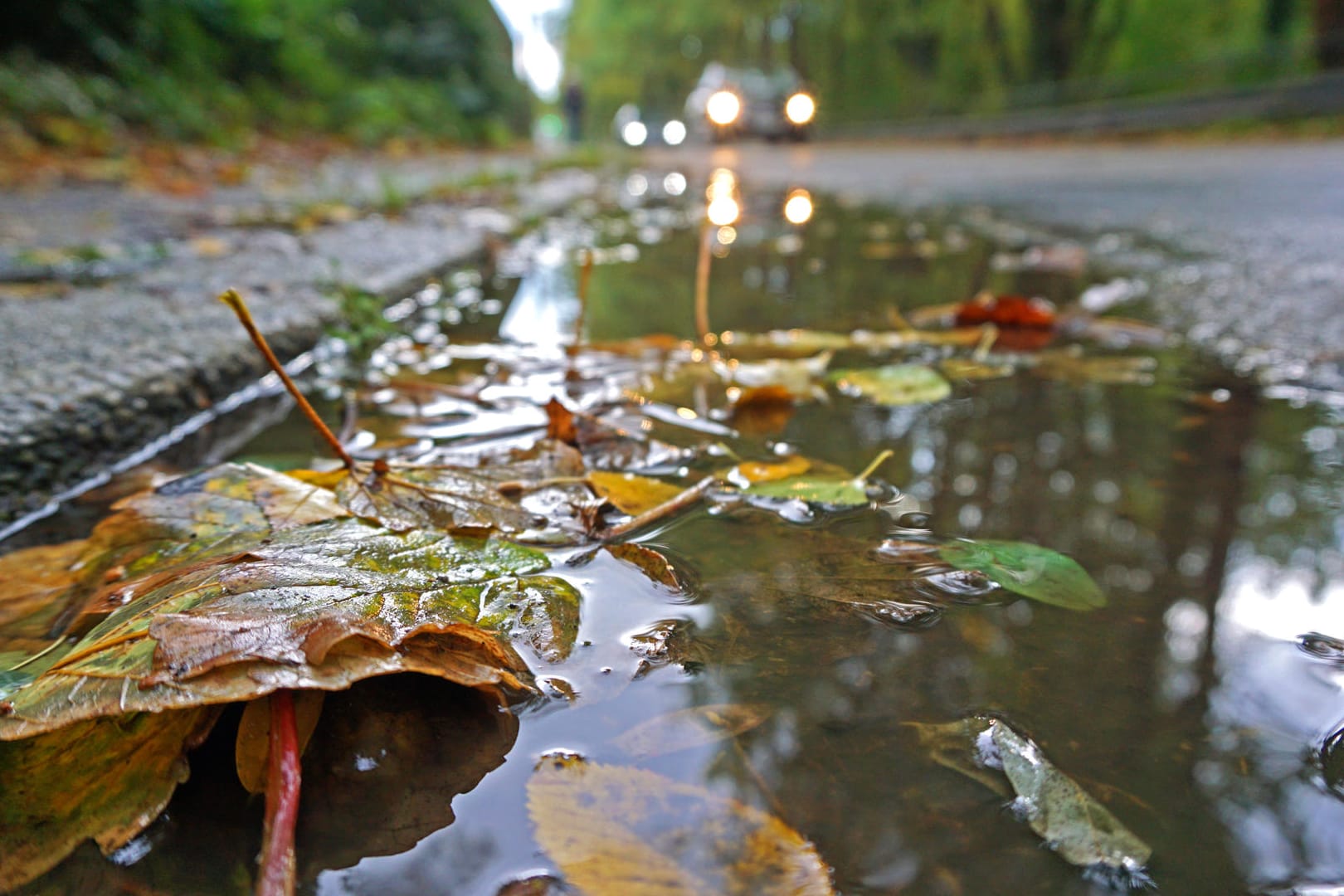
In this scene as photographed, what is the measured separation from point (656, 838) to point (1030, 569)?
482 mm

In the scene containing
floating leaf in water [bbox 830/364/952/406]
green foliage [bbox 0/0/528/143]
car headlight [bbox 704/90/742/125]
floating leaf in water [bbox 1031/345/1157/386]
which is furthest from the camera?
car headlight [bbox 704/90/742/125]

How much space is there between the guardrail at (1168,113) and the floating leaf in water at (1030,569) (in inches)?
414

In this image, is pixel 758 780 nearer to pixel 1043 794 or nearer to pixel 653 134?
pixel 1043 794

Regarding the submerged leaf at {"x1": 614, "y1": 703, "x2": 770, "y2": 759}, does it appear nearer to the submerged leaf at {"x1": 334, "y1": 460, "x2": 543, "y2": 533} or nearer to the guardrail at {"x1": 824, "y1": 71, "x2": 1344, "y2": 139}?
the submerged leaf at {"x1": 334, "y1": 460, "x2": 543, "y2": 533}

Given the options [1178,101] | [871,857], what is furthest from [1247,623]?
[1178,101]

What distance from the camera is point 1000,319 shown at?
6.29ft

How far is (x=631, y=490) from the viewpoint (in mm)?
1009

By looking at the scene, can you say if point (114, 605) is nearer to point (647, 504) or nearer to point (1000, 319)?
point (647, 504)

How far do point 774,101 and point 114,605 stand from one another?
60.4ft

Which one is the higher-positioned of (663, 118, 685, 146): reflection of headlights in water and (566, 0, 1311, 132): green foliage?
(566, 0, 1311, 132): green foliage

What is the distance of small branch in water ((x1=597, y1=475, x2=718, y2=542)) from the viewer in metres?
0.92

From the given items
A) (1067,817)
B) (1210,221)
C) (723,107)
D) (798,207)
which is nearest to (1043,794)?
(1067,817)

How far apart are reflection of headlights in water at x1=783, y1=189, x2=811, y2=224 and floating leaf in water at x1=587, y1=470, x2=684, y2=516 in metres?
3.36

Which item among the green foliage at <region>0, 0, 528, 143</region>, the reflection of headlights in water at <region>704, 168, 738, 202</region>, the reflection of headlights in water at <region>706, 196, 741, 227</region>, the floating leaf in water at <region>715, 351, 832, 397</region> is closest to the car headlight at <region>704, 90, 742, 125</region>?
the green foliage at <region>0, 0, 528, 143</region>
